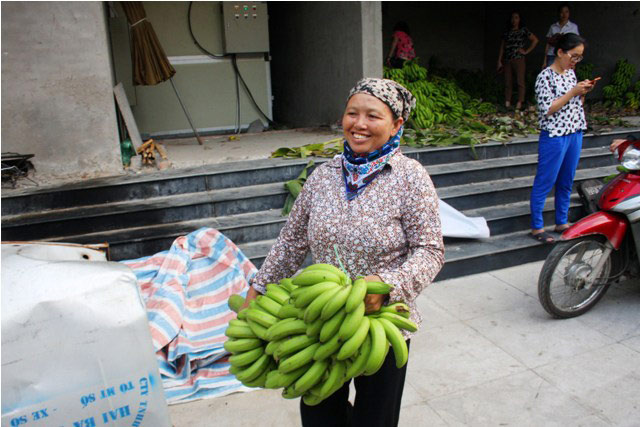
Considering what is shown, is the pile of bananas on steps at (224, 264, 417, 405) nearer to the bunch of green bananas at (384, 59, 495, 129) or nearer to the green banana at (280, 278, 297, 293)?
the green banana at (280, 278, 297, 293)

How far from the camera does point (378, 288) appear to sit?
183cm

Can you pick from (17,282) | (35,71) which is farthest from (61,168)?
(17,282)

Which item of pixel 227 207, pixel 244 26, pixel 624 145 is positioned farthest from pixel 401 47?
pixel 624 145

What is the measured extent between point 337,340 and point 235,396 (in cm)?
205

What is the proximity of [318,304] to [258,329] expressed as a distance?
1.01ft

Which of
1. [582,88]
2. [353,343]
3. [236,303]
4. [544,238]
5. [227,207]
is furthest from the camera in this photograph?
[227,207]

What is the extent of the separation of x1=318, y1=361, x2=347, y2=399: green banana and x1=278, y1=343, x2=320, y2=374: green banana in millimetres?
83

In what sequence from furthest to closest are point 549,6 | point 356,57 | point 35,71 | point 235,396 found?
point 549,6
point 356,57
point 35,71
point 235,396

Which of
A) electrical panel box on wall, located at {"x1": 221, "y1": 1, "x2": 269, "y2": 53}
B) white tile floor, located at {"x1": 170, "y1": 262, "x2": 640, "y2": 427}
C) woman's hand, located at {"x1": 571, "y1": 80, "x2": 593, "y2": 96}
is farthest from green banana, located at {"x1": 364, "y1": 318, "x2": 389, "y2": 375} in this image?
electrical panel box on wall, located at {"x1": 221, "y1": 1, "x2": 269, "y2": 53}

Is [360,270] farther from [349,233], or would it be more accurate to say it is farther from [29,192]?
[29,192]

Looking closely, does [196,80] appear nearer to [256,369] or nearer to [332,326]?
[256,369]

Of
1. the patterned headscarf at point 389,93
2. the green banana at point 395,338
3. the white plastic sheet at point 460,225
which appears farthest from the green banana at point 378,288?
the white plastic sheet at point 460,225

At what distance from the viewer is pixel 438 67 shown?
12.6 metres

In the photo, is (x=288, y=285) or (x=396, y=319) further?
(x=288, y=285)
